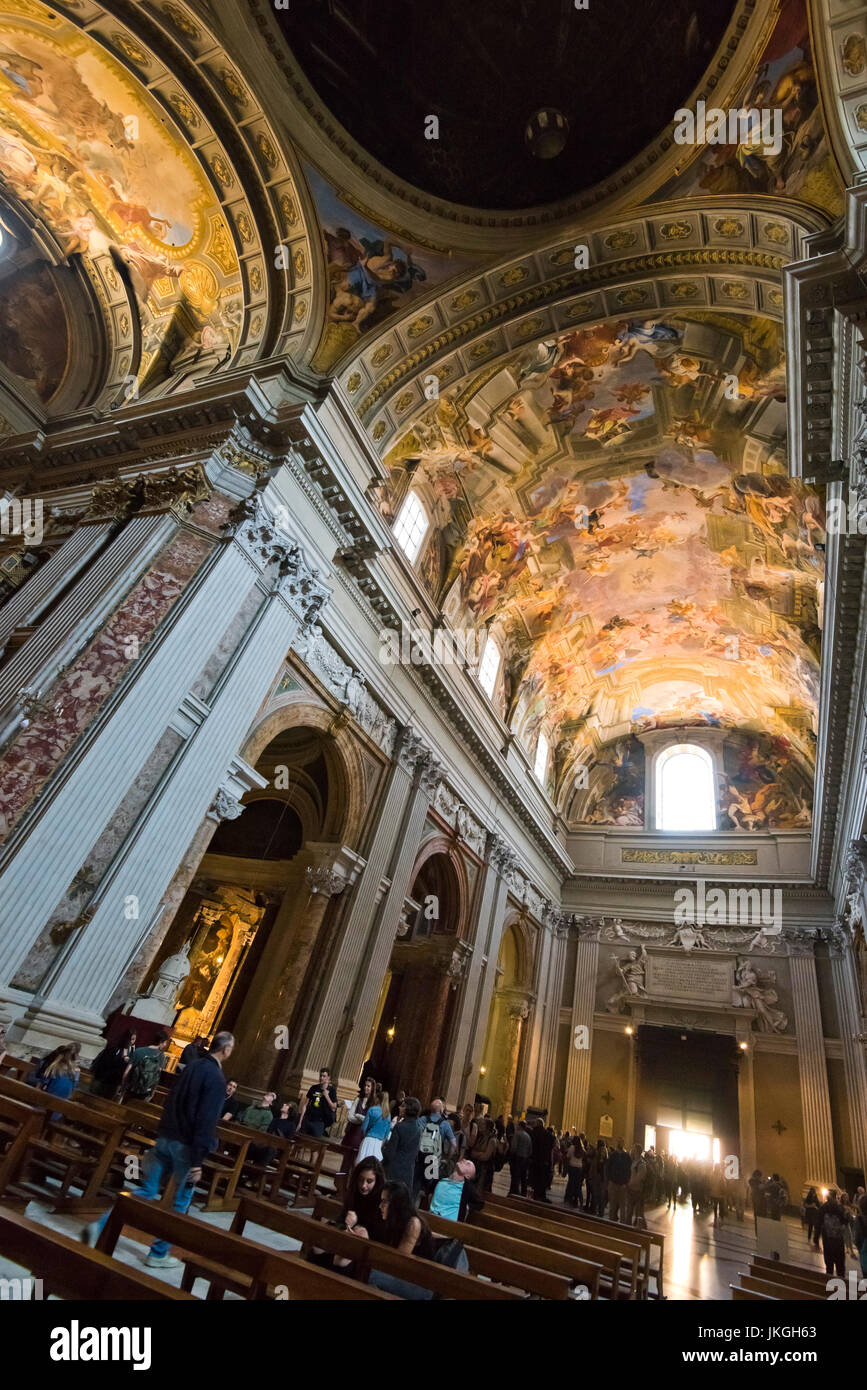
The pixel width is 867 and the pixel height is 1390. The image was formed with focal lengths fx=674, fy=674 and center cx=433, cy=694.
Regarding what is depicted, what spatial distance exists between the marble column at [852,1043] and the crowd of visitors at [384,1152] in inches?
93.1

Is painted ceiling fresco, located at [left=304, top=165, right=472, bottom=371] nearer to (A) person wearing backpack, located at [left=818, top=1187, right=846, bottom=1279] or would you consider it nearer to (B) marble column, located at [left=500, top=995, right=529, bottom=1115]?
(A) person wearing backpack, located at [left=818, top=1187, right=846, bottom=1279]

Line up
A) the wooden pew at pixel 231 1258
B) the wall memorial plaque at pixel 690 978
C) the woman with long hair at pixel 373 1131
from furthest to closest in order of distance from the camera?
the wall memorial plaque at pixel 690 978, the woman with long hair at pixel 373 1131, the wooden pew at pixel 231 1258

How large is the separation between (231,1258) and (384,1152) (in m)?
3.26

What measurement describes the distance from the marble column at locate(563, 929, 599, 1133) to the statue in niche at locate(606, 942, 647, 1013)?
0.62 m

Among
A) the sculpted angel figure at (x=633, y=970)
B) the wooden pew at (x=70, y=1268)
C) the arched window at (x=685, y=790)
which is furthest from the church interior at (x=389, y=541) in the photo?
the arched window at (x=685, y=790)

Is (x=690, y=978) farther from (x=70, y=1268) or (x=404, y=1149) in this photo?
(x=70, y=1268)

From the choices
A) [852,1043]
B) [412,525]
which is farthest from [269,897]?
[852,1043]

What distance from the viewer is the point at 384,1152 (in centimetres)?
502

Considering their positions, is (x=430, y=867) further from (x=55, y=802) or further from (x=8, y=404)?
(x=8, y=404)

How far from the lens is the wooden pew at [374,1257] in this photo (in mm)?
2432

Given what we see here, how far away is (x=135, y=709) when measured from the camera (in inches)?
286

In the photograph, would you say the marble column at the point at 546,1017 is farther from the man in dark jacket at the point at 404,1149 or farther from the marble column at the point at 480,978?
the man in dark jacket at the point at 404,1149

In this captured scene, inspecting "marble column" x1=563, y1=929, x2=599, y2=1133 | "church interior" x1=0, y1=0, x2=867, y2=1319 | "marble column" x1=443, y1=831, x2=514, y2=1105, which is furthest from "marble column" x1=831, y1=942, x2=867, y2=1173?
"marble column" x1=443, y1=831, x2=514, y2=1105
